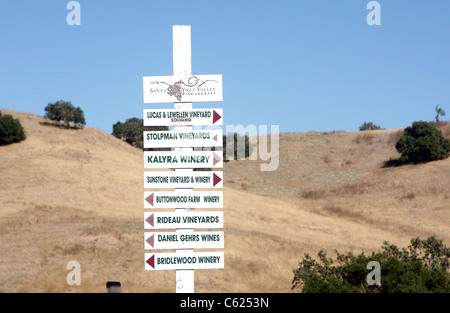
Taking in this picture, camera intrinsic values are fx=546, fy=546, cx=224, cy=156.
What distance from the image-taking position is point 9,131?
6353 centimetres

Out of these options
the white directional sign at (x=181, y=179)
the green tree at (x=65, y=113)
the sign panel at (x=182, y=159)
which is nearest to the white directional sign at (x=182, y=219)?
the white directional sign at (x=181, y=179)

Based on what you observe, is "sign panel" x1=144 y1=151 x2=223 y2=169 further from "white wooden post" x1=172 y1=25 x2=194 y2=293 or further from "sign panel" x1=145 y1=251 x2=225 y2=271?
"sign panel" x1=145 y1=251 x2=225 y2=271

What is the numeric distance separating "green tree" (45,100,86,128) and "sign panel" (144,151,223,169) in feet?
224

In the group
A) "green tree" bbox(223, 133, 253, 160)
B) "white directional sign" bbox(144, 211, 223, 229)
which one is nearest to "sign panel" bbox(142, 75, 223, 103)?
"white directional sign" bbox(144, 211, 223, 229)

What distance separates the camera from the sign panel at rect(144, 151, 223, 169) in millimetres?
→ 11484

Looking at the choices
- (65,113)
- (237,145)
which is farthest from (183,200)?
(237,145)

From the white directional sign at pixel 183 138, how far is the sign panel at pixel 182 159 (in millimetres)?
172

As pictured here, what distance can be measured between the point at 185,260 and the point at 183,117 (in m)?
3.02

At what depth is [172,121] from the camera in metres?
11.7

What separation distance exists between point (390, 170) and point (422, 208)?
69.1 ft

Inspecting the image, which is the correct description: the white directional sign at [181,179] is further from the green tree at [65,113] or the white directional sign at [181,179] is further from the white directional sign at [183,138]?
the green tree at [65,113]

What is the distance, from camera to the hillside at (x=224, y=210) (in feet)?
97.5
